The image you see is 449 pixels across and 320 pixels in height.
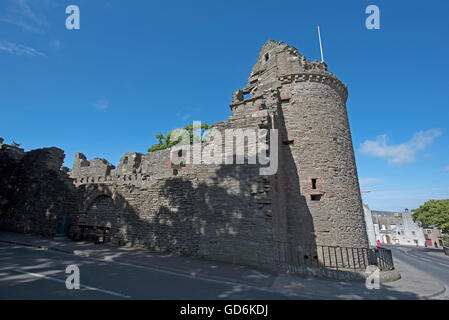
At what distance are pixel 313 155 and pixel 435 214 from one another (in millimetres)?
39829

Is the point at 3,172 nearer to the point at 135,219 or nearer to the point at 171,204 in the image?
the point at 135,219

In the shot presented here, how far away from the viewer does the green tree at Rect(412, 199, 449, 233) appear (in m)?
35.5

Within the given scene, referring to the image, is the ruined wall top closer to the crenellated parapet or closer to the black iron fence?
the crenellated parapet

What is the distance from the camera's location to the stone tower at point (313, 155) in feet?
42.3

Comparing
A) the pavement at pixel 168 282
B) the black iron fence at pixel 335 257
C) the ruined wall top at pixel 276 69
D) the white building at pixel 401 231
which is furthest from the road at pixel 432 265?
the white building at pixel 401 231

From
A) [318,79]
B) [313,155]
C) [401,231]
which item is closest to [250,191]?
[313,155]

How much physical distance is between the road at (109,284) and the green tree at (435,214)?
1809 inches

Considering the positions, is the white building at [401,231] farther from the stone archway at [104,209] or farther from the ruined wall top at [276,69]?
the stone archway at [104,209]

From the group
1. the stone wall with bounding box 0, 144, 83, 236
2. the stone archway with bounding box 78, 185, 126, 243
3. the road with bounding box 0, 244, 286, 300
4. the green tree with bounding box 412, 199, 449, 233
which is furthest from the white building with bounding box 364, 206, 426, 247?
the stone wall with bounding box 0, 144, 83, 236

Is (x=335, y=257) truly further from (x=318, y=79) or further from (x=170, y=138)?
(x=170, y=138)
